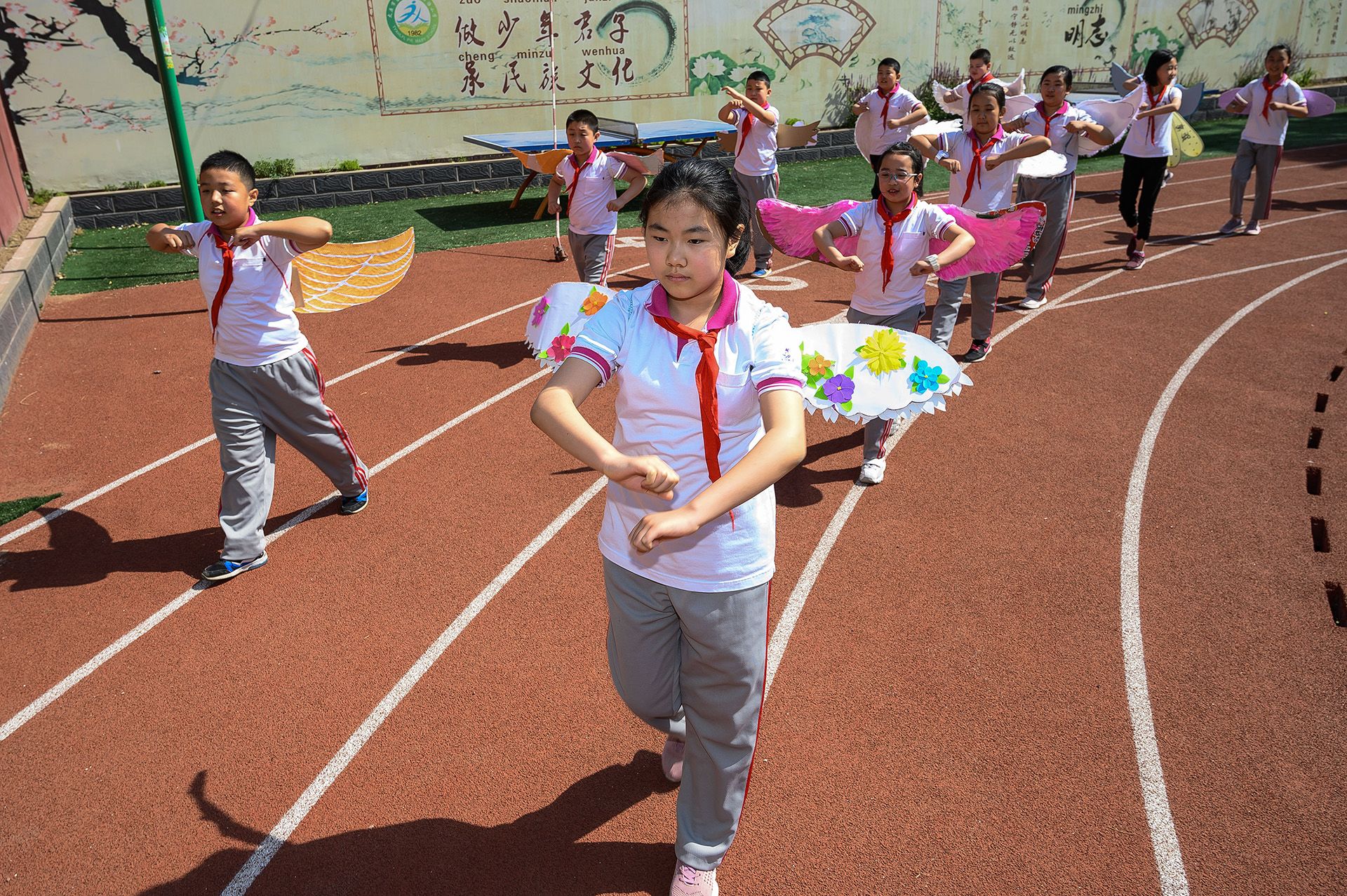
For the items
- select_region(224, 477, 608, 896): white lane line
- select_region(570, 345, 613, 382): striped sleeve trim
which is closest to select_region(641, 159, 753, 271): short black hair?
select_region(570, 345, 613, 382): striped sleeve trim

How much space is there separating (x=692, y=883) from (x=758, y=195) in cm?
927

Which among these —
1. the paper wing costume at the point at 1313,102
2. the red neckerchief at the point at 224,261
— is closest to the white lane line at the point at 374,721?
the red neckerchief at the point at 224,261

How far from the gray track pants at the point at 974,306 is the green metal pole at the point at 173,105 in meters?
9.04

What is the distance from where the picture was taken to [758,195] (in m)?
11.3

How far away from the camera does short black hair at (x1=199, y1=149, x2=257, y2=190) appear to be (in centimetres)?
497

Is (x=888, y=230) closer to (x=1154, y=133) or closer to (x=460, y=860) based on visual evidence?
(x=460, y=860)

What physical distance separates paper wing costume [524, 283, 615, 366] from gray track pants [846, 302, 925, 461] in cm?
226

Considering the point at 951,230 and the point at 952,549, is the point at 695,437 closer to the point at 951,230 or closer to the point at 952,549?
the point at 952,549

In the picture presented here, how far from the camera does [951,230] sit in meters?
6.14

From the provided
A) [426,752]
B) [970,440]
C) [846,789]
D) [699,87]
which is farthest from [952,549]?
[699,87]

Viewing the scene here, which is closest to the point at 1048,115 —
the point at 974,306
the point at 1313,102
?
the point at 974,306

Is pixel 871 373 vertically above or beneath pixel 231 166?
beneath

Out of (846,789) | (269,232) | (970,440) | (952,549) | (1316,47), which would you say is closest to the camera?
(846,789)

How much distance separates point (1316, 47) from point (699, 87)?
20552mm
